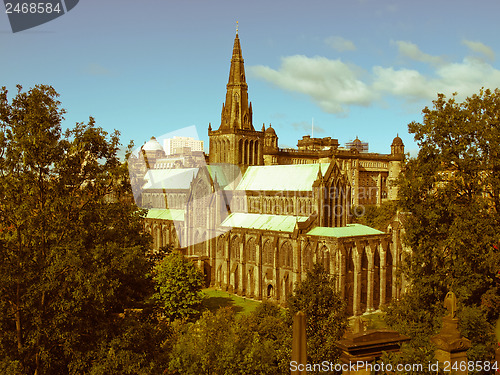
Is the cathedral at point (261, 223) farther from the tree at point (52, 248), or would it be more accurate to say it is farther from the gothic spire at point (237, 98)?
the tree at point (52, 248)

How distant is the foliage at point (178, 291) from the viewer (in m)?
48.1

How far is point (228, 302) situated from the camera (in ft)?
206

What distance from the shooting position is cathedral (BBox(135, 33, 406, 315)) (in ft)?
194

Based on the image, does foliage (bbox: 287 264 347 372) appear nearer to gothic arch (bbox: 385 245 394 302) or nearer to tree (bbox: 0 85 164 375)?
tree (bbox: 0 85 164 375)

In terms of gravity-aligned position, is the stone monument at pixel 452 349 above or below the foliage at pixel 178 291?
above

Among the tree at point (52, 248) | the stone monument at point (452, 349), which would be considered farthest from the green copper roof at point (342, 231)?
the stone monument at point (452, 349)

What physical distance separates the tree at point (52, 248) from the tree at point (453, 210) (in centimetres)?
1657

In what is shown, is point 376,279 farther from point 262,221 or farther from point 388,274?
point 262,221

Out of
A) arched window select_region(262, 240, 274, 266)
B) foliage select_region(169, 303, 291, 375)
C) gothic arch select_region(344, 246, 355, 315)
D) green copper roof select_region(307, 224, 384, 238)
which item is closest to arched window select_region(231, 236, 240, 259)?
arched window select_region(262, 240, 274, 266)

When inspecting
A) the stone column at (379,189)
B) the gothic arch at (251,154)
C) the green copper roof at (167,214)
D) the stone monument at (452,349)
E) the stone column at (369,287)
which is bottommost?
the stone column at (369,287)

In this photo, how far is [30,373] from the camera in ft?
67.5

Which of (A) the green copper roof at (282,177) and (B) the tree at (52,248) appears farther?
(A) the green copper roof at (282,177)

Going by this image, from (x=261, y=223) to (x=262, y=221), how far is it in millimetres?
802

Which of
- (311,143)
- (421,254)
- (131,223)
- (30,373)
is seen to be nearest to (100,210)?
(131,223)
